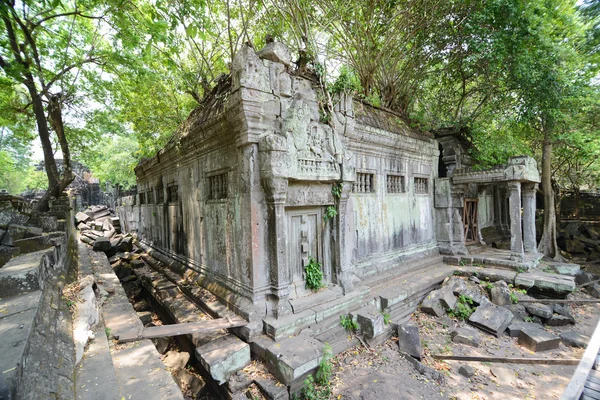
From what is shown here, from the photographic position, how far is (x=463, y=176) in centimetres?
845

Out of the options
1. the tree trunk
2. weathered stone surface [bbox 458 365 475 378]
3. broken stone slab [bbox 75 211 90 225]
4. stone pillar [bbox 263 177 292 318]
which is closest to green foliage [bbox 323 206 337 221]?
stone pillar [bbox 263 177 292 318]

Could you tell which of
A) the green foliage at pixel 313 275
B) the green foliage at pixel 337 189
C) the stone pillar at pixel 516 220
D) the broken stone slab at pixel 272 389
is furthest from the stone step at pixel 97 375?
the stone pillar at pixel 516 220

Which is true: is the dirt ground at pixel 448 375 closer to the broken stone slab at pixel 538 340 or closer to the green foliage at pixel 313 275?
the broken stone slab at pixel 538 340

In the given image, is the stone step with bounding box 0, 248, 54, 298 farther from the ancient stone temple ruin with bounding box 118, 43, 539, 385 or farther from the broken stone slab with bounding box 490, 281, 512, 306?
the broken stone slab with bounding box 490, 281, 512, 306

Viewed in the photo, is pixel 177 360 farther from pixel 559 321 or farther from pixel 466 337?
pixel 559 321

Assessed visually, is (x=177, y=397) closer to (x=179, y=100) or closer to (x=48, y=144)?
(x=48, y=144)

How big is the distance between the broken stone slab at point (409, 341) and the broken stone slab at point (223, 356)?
2.93 m

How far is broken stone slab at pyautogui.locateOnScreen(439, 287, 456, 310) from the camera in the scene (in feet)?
20.9

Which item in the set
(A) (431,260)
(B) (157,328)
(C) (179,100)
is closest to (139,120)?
(C) (179,100)

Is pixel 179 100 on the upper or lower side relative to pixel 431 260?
upper

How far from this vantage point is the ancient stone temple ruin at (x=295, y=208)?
171 inches

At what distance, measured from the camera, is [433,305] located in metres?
6.36

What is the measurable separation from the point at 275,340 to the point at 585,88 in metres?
10.2

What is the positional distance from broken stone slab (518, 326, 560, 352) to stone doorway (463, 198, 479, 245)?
15.9 feet
